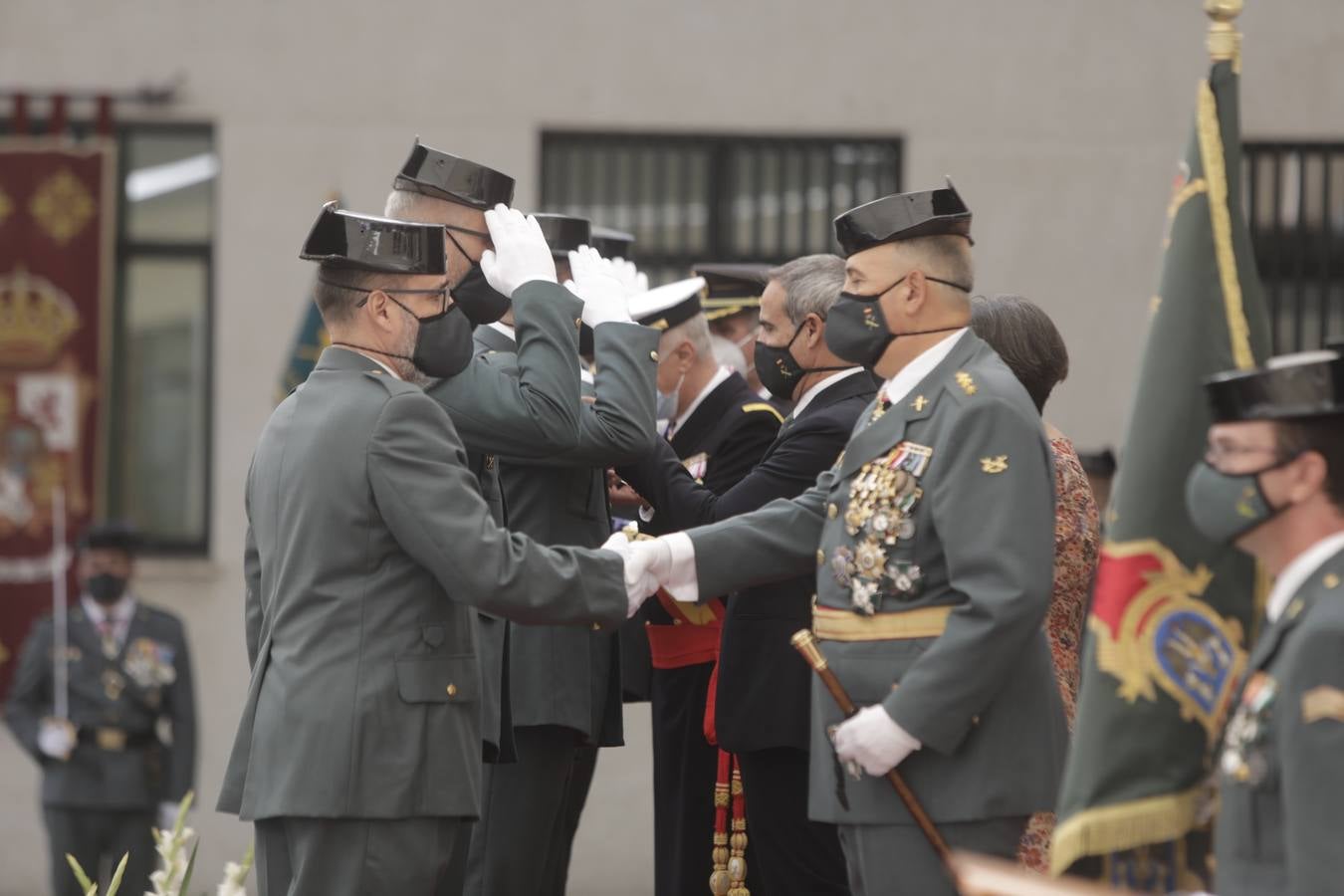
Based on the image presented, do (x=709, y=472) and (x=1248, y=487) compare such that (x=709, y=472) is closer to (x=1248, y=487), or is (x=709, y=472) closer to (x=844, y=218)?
(x=844, y=218)

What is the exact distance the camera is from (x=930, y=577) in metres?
3.67


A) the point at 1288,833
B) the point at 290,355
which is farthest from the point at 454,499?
the point at 290,355

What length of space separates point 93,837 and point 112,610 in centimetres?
98

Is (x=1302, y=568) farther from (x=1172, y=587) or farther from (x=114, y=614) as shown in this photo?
(x=114, y=614)

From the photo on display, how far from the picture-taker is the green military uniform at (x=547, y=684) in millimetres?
4504

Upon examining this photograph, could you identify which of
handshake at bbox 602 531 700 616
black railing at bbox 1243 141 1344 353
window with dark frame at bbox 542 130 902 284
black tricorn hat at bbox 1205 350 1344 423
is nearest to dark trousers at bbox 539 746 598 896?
handshake at bbox 602 531 700 616

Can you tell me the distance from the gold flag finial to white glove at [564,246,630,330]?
164 cm

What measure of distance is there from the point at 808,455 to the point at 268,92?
214 inches

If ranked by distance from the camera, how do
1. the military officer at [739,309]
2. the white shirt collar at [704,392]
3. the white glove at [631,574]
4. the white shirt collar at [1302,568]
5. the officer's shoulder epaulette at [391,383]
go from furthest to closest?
the military officer at [739,309], the white shirt collar at [704,392], the white glove at [631,574], the officer's shoulder epaulette at [391,383], the white shirt collar at [1302,568]

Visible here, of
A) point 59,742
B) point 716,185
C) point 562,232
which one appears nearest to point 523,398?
point 562,232

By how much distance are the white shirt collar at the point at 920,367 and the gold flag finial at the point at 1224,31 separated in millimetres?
829

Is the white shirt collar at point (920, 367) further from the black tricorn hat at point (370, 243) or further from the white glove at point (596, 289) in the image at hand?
the black tricorn hat at point (370, 243)

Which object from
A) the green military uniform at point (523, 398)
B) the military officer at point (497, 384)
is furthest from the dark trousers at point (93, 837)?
the green military uniform at point (523, 398)

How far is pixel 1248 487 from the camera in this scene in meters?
2.77
